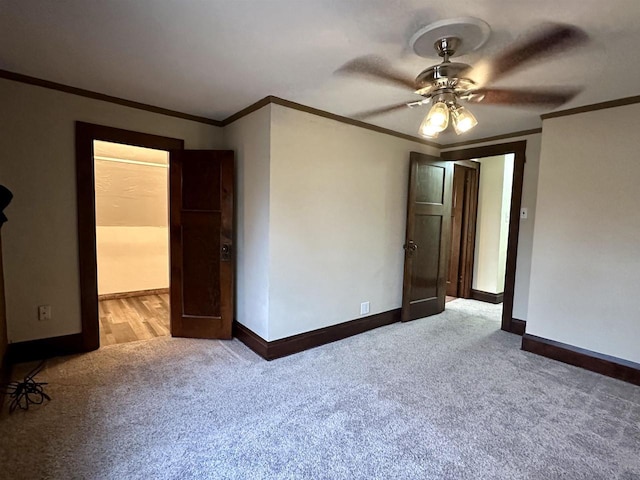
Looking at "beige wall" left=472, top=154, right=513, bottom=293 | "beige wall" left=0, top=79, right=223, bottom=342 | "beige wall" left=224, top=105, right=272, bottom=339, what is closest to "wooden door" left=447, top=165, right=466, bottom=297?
"beige wall" left=472, top=154, right=513, bottom=293

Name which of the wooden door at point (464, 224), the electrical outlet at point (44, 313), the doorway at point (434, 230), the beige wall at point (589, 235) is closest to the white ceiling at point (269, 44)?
the beige wall at point (589, 235)

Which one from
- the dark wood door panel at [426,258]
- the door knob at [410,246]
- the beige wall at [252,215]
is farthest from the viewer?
the dark wood door panel at [426,258]

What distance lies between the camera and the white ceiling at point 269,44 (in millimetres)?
1582

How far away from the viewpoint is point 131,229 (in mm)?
5008

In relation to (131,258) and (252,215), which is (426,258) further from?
(131,258)

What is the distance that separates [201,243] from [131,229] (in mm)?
2256

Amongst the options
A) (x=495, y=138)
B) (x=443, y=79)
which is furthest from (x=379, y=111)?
(x=495, y=138)

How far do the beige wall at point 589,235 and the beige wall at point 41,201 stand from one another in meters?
4.12

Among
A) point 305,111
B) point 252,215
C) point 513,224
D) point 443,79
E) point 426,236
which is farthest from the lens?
point 426,236

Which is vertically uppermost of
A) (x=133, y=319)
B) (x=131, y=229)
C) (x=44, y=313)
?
(x=131, y=229)

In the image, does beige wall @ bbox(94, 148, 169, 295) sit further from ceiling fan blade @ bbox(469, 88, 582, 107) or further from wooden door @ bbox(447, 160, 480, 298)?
wooden door @ bbox(447, 160, 480, 298)

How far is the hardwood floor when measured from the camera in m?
3.50

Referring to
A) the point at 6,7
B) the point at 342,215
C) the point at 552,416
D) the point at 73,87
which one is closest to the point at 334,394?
the point at 552,416

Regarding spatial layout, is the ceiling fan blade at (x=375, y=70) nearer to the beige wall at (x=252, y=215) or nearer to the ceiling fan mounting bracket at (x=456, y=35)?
the ceiling fan mounting bracket at (x=456, y=35)
